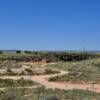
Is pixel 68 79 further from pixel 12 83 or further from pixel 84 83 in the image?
pixel 12 83

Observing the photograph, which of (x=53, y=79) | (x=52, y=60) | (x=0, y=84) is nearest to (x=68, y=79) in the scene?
(x=53, y=79)

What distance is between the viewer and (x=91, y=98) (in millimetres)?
25828

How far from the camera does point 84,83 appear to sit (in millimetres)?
39812

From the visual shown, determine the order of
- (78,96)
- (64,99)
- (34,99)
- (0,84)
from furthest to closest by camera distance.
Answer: (0,84) → (78,96) → (64,99) → (34,99)

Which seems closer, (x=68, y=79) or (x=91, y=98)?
(x=91, y=98)

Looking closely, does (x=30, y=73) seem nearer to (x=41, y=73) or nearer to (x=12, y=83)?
(x=41, y=73)

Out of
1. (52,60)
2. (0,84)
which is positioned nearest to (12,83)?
(0,84)

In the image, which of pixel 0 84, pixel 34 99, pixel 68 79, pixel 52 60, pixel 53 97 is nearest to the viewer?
pixel 53 97

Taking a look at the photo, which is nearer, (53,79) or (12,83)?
(12,83)

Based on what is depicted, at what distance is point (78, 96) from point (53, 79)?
16.2 meters

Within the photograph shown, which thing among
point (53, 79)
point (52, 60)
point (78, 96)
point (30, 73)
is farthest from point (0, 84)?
point (52, 60)

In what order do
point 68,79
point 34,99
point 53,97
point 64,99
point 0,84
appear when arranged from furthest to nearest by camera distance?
point 68,79, point 0,84, point 64,99, point 34,99, point 53,97

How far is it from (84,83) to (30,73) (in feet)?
46.6

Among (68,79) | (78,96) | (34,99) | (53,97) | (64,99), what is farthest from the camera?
(68,79)
